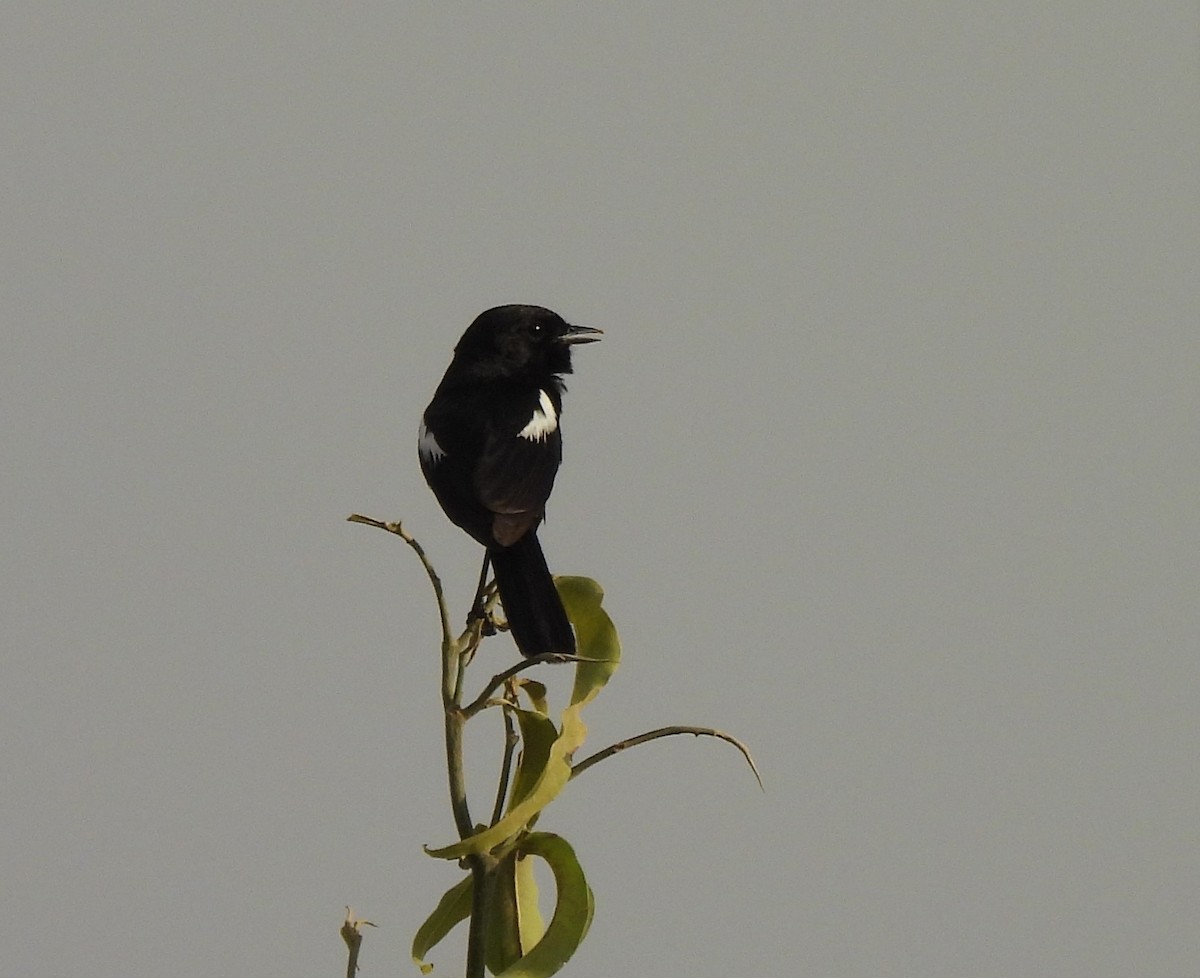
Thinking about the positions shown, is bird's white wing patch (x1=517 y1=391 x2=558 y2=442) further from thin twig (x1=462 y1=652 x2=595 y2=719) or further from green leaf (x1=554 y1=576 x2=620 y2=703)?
thin twig (x1=462 y1=652 x2=595 y2=719)

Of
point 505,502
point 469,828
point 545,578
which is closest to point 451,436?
point 505,502

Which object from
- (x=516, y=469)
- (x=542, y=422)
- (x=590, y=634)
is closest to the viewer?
(x=590, y=634)

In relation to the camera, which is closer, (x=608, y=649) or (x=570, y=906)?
(x=570, y=906)

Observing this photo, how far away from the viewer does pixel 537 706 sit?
4.94ft

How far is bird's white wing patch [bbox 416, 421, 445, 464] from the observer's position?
5.93 ft

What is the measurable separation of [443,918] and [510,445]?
621mm

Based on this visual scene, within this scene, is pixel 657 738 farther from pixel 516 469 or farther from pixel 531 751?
pixel 516 469

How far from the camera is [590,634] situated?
1.54 metres

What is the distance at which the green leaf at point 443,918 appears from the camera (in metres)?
1.42

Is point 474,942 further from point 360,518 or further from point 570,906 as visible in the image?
point 360,518

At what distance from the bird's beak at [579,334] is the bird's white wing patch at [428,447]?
0.85 ft

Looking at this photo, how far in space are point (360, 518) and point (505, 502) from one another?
1.19ft

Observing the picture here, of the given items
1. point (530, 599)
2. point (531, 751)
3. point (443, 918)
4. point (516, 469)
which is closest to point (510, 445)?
point (516, 469)

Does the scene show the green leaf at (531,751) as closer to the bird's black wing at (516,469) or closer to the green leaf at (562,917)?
the green leaf at (562,917)
